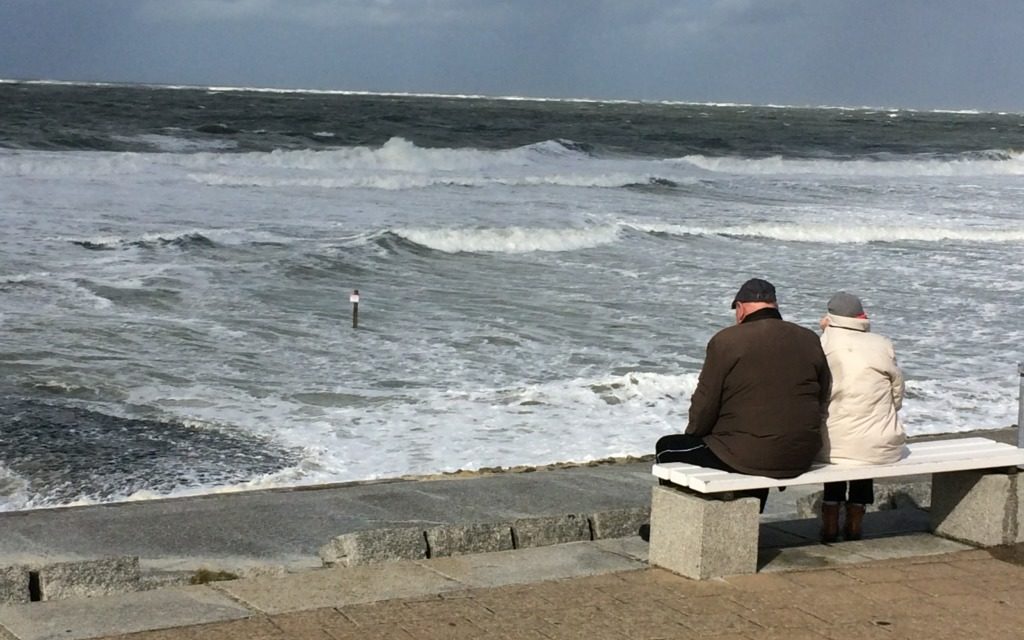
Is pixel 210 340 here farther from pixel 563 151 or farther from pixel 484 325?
pixel 563 151

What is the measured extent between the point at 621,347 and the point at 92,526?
26.6 ft

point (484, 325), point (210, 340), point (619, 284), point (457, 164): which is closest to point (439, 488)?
point (210, 340)

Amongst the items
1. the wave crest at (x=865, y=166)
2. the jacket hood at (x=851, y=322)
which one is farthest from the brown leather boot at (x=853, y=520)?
the wave crest at (x=865, y=166)

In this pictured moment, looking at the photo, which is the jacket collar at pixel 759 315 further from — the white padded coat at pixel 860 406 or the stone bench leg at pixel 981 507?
the stone bench leg at pixel 981 507

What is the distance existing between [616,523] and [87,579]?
243 centimetres

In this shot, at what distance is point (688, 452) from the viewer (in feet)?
Result: 18.7

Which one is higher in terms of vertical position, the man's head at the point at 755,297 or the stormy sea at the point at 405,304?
the man's head at the point at 755,297

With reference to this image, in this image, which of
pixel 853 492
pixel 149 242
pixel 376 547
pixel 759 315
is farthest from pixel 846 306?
pixel 149 242

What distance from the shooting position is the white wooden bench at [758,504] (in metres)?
5.42

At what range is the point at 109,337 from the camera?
1372 centimetres

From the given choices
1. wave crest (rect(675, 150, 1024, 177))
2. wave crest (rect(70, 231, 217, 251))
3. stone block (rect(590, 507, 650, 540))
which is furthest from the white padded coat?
wave crest (rect(675, 150, 1024, 177))

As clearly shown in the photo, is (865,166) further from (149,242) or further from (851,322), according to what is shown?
(851,322)

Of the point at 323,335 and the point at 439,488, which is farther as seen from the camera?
the point at 323,335

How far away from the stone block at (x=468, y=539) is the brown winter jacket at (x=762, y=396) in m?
1.04
